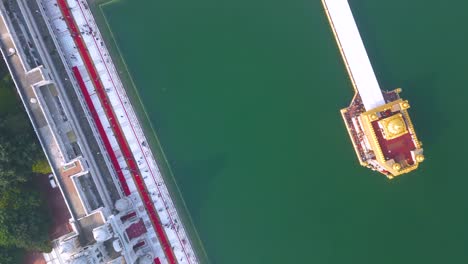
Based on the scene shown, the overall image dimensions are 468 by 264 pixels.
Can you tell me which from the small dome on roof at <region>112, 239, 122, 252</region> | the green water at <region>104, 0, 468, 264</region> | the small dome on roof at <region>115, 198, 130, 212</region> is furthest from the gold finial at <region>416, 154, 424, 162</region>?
the small dome on roof at <region>112, 239, 122, 252</region>

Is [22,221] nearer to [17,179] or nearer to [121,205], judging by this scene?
[17,179]

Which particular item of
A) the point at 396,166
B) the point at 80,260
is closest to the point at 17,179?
the point at 80,260

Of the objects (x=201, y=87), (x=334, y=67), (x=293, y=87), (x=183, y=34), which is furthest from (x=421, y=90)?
(x=183, y=34)

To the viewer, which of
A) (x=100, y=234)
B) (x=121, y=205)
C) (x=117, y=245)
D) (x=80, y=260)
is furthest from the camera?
(x=121, y=205)

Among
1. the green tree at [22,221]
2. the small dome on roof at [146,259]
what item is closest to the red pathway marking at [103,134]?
the small dome on roof at [146,259]

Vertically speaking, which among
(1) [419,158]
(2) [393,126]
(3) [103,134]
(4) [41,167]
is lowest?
(1) [419,158]

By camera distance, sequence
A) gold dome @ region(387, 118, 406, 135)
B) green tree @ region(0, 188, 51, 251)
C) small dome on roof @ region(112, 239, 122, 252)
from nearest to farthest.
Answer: small dome on roof @ region(112, 239, 122, 252) → green tree @ region(0, 188, 51, 251) → gold dome @ region(387, 118, 406, 135)

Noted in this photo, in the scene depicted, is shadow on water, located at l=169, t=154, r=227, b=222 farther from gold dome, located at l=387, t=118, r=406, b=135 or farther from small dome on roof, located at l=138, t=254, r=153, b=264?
gold dome, located at l=387, t=118, r=406, b=135

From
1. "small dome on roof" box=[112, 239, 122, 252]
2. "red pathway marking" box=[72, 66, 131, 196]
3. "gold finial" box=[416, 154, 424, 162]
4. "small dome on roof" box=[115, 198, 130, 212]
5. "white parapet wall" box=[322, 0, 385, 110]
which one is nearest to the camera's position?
"small dome on roof" box=[112, 239, 122, 252]
